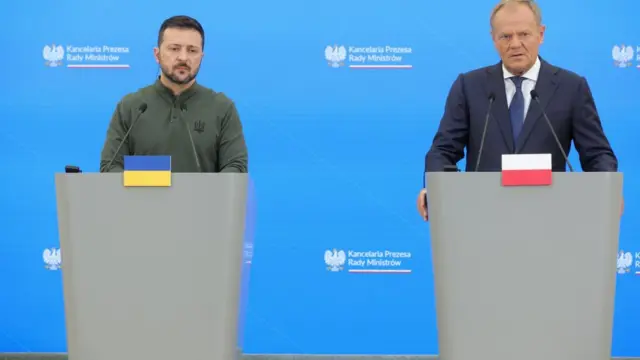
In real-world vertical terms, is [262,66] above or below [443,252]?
above

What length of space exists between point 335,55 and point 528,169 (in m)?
2.16

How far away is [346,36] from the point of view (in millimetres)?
3691

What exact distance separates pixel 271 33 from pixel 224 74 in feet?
1.02

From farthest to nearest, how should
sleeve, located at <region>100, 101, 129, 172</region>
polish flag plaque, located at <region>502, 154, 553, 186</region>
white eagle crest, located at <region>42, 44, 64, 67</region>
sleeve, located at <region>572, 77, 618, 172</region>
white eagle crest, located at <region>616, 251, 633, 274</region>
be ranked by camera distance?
1. white eagle crest, located at <region>42, 44, 64, 67</region>
2. white eagle crest, located at <region>616, 251, 633, 274</region>
3. sleeve, located at <region>100, 101, 129, 172</region>
4. sleeve, located at <region>572, 77, 618, 172</region>
5. polish flag plaque, located at <region>502, 154, 553, 186</region>

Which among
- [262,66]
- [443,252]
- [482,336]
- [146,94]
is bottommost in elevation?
[482,336]

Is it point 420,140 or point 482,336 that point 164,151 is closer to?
point 482,336

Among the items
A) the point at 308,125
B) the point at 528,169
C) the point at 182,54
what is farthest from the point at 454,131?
the point at 308,125

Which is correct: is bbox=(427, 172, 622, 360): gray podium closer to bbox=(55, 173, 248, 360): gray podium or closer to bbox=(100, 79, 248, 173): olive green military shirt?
bbox=(55, 173, 248, 360): gray podium

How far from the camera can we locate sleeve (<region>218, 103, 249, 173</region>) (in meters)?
2.47

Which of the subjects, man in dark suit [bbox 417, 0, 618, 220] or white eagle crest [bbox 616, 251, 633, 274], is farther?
white eagle crest [bbox 616, 251, 633, 274]

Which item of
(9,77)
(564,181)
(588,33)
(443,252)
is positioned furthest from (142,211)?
(588,33)

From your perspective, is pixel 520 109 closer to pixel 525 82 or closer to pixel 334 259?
pixel 525 82

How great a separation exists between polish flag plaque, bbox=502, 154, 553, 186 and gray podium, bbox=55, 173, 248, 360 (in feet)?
2.06

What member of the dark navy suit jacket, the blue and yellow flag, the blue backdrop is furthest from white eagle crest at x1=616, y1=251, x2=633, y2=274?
the blue and yellow flag
